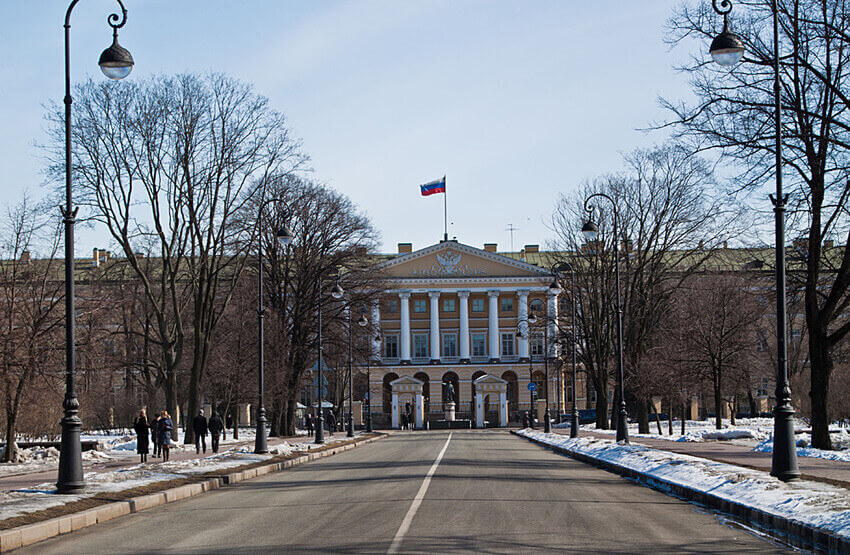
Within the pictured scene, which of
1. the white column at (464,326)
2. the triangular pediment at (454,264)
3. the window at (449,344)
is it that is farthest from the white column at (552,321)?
the window at (449,344)

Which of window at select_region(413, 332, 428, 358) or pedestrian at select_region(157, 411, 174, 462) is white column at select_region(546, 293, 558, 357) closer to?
window at select_region(413, 332, 428, 358)

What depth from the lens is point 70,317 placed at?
17.1m

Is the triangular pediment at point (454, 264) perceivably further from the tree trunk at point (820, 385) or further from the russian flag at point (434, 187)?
the tree trunk at point (820, 385)

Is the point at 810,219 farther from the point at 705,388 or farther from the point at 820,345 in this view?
the point at 705,388

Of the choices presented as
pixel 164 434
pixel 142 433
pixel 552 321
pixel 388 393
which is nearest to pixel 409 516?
pixel 142 433

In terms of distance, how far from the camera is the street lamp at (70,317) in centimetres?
1644

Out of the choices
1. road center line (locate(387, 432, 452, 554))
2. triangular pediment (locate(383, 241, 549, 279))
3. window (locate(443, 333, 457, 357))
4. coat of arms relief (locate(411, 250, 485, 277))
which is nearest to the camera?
road center line (locate(387, 432, 452, 554))

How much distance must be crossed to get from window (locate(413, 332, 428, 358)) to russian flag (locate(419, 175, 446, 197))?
2374 centimetres

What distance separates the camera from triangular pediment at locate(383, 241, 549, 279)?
10462cm

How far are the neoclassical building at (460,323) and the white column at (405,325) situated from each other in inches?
4.3

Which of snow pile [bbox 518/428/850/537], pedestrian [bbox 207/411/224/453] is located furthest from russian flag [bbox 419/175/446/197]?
snow pile [bbox 518/428/850/537]

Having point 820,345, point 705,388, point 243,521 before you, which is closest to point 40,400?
point 243,521

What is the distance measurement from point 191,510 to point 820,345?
1956cm

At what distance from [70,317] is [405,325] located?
88.4 m
